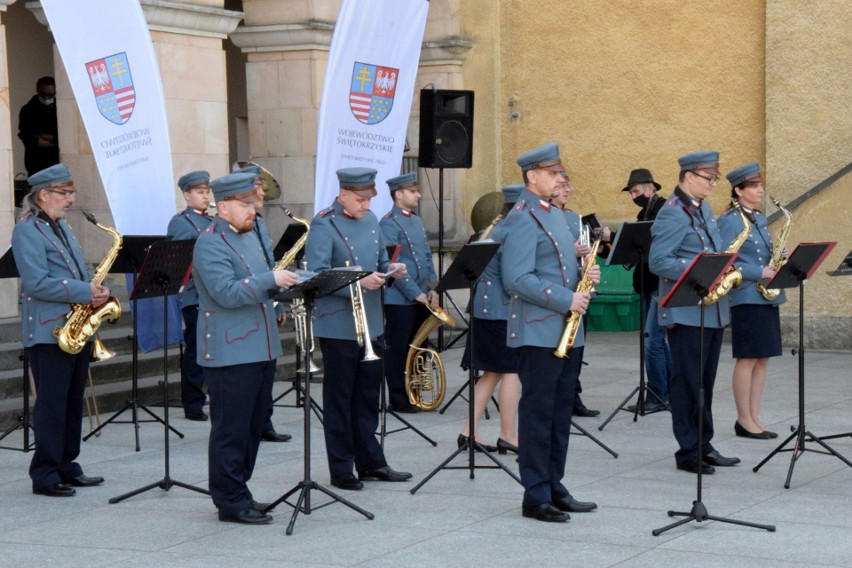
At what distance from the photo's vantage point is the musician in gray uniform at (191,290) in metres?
11.0

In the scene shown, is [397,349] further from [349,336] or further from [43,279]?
[43,279]

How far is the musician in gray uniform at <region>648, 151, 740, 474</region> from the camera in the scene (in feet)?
28.7

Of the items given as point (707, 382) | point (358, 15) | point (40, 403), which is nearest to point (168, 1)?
point (358, 15)

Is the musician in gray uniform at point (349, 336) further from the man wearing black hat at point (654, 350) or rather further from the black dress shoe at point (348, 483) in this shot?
the man wearing black hat at point (654, 350)

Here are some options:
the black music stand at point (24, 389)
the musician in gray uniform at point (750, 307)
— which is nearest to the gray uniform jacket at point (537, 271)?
the musician in gray uniform at point (750, 307)

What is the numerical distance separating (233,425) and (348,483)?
1158 millimetres

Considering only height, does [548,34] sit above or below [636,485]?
above

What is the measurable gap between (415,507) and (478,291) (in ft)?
7.95

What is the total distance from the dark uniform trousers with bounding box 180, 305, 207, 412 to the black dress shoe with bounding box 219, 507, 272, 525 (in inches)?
145

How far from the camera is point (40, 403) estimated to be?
8.40 m

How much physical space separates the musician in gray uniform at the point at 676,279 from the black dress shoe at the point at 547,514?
1615mm

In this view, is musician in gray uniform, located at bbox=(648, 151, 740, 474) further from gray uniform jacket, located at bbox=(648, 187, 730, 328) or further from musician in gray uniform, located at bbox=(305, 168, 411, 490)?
musician in gray uniform, located at bbox=(305, 168, 411, 490)

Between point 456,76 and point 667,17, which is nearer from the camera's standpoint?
point 667,17

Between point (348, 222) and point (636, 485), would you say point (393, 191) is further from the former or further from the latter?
point (636, 485)
